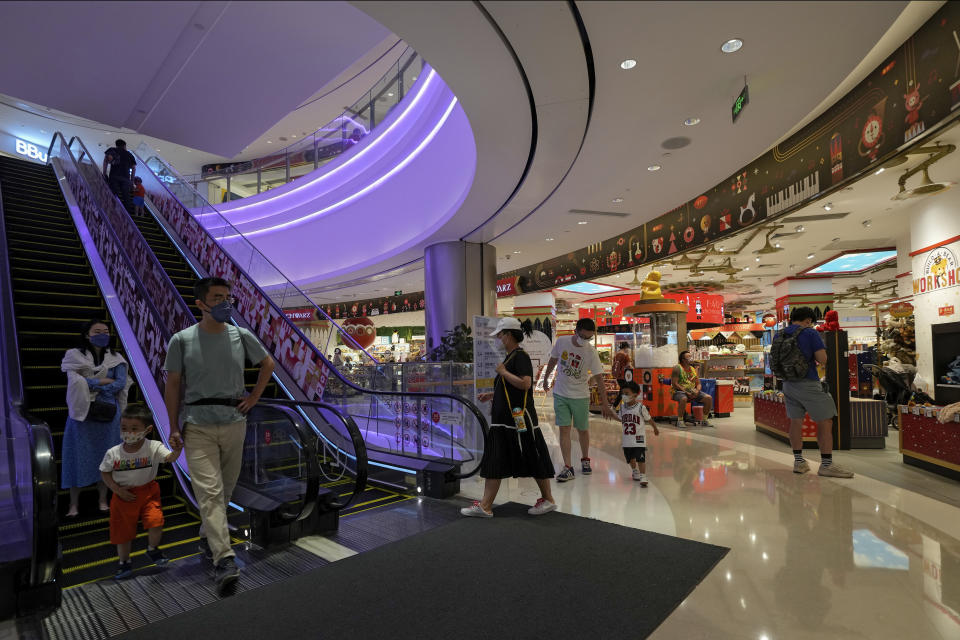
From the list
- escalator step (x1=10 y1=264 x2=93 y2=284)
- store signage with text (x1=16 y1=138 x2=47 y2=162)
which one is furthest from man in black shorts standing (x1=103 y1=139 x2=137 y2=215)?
store signage with text (x1=16 y1=138 x2=47 y2=162)

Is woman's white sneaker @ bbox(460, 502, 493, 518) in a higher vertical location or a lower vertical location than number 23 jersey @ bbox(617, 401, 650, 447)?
lower

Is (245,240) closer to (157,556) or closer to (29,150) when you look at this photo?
(157,556)

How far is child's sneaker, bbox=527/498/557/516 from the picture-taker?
4227 mm

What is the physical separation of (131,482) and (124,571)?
0.51 m

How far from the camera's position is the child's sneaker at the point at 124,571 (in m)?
3.00

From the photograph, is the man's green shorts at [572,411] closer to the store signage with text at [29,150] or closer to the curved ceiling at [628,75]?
the curved ceiling at [628,75]

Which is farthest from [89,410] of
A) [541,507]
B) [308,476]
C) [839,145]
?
[839,145]

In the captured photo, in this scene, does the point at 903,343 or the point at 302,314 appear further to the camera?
the point at 903,343

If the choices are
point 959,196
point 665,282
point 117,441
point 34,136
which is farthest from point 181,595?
point 34,136

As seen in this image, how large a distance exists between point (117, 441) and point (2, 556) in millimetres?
1388

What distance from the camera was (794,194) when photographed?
6047 millimetres

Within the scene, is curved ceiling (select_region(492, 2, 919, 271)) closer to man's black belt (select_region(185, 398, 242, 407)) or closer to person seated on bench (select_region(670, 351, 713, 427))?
man's black belt (select_region(185, 398, 242, 407))

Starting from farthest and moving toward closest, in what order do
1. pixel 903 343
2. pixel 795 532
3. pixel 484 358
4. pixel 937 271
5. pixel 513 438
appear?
pixel 903 343 < pixel 937 271 < pixel 484 358 < pixel 513 438 < pixel 795 532

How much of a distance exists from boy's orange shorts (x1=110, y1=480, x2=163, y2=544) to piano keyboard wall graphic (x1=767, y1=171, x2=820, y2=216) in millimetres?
6455
